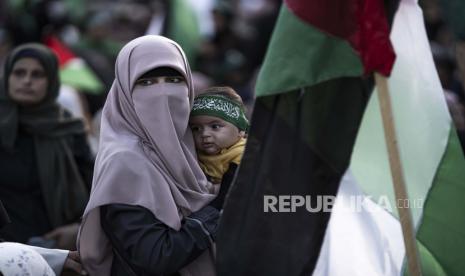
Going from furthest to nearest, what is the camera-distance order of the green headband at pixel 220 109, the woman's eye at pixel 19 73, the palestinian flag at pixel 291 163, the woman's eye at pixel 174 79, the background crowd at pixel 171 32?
the background crowd at pixel 171 32
the woman's eye at pixel 19 73
the green headband at pixel 220 109
the woman's eye at pixel 174 79
the palestinian flag at pixel 291 163

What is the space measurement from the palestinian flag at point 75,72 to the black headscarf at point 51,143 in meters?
2.18

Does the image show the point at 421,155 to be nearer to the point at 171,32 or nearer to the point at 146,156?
the point at 146,156

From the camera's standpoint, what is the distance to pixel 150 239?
15.8 feet

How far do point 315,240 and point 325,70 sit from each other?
659 mm

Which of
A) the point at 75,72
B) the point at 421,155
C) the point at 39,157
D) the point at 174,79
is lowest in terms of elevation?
the point at 75,72

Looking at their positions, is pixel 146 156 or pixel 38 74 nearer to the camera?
pixel 146 156

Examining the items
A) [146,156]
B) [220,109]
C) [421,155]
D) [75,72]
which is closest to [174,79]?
[220,109]

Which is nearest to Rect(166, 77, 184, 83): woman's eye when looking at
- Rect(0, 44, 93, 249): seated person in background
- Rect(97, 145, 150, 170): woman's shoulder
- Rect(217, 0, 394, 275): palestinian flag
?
Rect(97, 145, 150, 170): woman's shoulder

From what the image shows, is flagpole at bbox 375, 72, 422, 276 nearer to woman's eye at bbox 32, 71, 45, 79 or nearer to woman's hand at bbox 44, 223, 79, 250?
woman's hand at bbox 44, 223, 79, 250

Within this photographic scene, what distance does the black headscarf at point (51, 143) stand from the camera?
693 cm

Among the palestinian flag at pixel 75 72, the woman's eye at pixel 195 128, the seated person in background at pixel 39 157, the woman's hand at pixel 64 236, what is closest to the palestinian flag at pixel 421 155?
the woman's eye at pixel 195 128

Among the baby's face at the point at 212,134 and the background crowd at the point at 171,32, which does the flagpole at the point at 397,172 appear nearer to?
the baby's face at the point at 212,134

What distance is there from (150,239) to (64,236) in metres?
2.05

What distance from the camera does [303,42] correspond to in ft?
15.4
